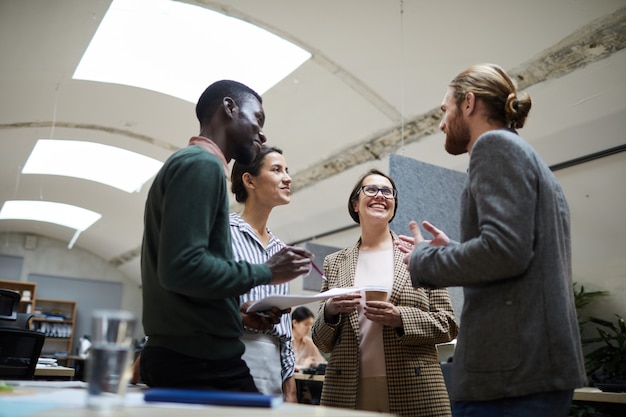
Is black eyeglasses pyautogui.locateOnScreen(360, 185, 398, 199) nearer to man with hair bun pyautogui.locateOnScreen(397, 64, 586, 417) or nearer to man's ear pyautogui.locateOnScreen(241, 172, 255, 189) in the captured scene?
man's ear pyautogui.locateOnScreen(241, 172, 255, 189)

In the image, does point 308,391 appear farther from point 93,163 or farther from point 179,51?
point 93,163

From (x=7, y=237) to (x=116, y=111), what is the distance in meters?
7.69

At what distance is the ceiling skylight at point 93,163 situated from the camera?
738 cm

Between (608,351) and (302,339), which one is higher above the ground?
(302,339)

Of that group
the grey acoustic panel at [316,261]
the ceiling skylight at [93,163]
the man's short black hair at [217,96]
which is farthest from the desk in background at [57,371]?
the ceiling skylight at [93,163]

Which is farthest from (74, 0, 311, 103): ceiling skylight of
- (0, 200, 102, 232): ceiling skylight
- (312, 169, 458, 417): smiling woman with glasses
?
(0, 200, 102, 232): ceiling skylight

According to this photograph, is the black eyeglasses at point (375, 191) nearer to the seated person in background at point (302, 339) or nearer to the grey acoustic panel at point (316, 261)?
the grey acoustic panel at point (316, 261)

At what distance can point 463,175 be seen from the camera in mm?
3631

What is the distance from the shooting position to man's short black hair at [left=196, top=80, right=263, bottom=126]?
5.22 ft

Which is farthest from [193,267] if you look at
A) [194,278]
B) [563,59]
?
[563,59]

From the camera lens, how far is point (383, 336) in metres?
1.95

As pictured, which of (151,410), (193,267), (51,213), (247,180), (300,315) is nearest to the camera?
(151,410)

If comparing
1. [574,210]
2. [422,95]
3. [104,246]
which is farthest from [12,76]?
[104,246]

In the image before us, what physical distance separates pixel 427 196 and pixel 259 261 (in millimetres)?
1608
